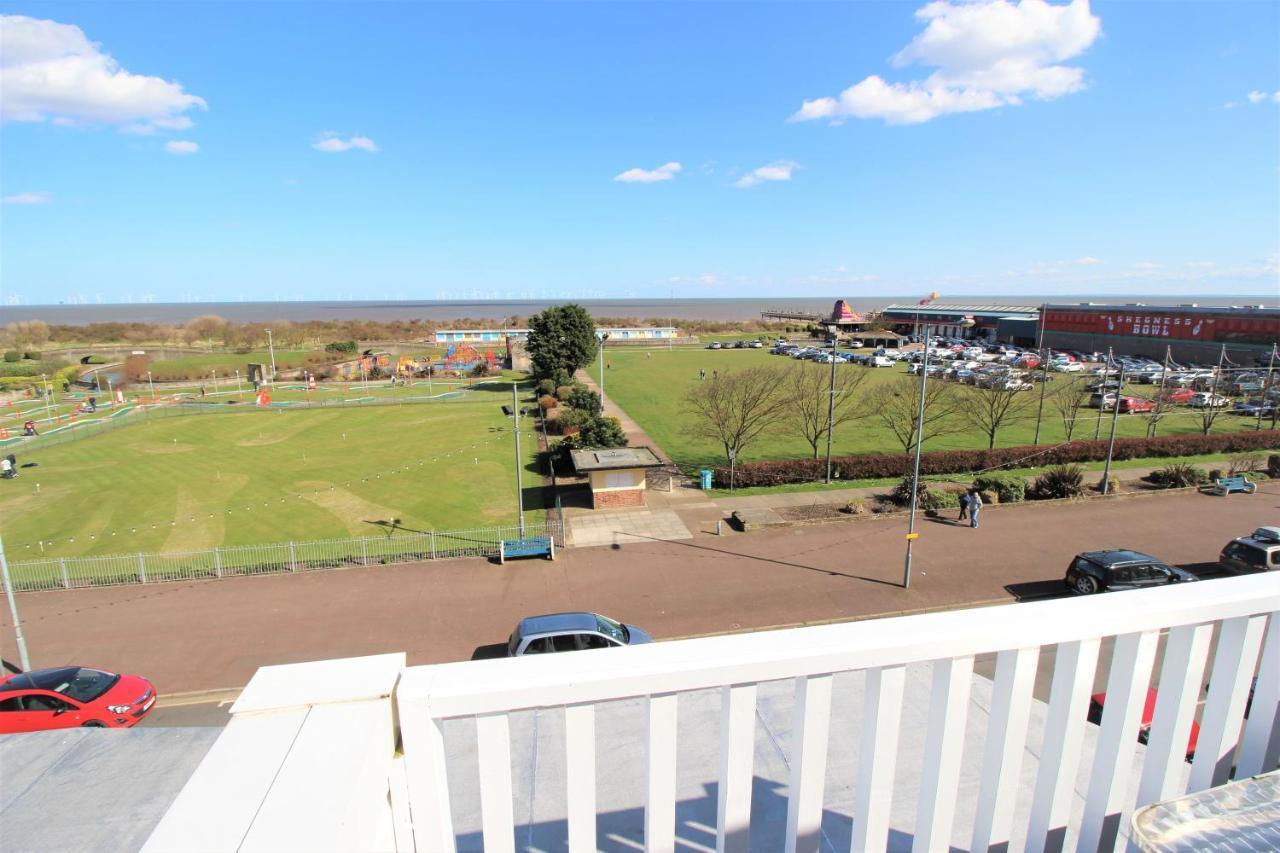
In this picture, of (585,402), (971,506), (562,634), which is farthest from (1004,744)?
(585,402)

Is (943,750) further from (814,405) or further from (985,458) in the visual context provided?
(985,458)

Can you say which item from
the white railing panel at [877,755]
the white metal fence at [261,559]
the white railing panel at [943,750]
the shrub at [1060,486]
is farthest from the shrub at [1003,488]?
the white railing panel at [877,755]

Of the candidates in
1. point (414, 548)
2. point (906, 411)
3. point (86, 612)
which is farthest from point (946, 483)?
point (86, 612)

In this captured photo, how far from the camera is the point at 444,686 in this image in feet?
5.16

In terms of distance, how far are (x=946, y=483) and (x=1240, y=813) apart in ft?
91.6

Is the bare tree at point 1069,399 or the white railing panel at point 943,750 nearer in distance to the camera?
the white railing panel at point 943,750

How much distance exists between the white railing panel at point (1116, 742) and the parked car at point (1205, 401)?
43683mm

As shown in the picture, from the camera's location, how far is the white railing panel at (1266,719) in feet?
7.26

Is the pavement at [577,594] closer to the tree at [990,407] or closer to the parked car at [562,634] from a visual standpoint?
the parked car at [562,634]

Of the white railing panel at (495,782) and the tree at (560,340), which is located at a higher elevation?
the white railing panel at (495,782)

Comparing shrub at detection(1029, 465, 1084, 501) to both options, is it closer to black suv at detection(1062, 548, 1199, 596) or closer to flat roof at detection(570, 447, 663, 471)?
black suv at detection(1062, 548, 1199, 596)

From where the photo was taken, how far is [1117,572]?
1620 cm

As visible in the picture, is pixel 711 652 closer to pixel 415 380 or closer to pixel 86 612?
pixel 86 612

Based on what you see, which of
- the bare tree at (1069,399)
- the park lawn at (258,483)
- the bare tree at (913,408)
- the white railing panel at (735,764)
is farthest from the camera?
the bare tree at (1069,399)
